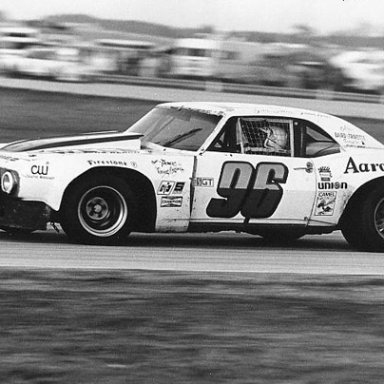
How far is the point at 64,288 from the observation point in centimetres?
764

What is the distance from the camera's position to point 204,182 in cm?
1032

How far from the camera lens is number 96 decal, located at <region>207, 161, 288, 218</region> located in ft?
34.1

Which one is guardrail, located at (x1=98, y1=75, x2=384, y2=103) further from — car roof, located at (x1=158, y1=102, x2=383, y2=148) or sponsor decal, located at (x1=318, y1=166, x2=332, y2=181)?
sponsor decal, located at (x1=318, y1=166, x2=332, y2=181)

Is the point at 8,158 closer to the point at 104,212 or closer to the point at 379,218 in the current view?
the point at 104,212

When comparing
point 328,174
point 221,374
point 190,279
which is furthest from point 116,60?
point 221,374

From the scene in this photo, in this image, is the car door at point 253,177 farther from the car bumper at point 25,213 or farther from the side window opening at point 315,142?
the car bumper at point 25,213

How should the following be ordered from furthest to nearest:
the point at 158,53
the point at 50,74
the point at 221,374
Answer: the point at 158,53 → the point at 50,74 → the point at 221,374

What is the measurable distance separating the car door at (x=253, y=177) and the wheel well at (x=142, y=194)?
0.39 metres

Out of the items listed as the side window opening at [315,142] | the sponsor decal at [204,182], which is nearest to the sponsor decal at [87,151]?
the sponsor decal at [204,182]

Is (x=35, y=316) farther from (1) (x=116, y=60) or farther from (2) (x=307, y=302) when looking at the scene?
(1) (x=116, y=60)

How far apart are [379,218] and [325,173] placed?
79 cm

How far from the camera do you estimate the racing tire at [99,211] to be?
991cm

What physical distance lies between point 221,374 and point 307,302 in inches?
86.8

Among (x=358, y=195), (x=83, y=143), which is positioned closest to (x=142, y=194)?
(x=83, y=143)
